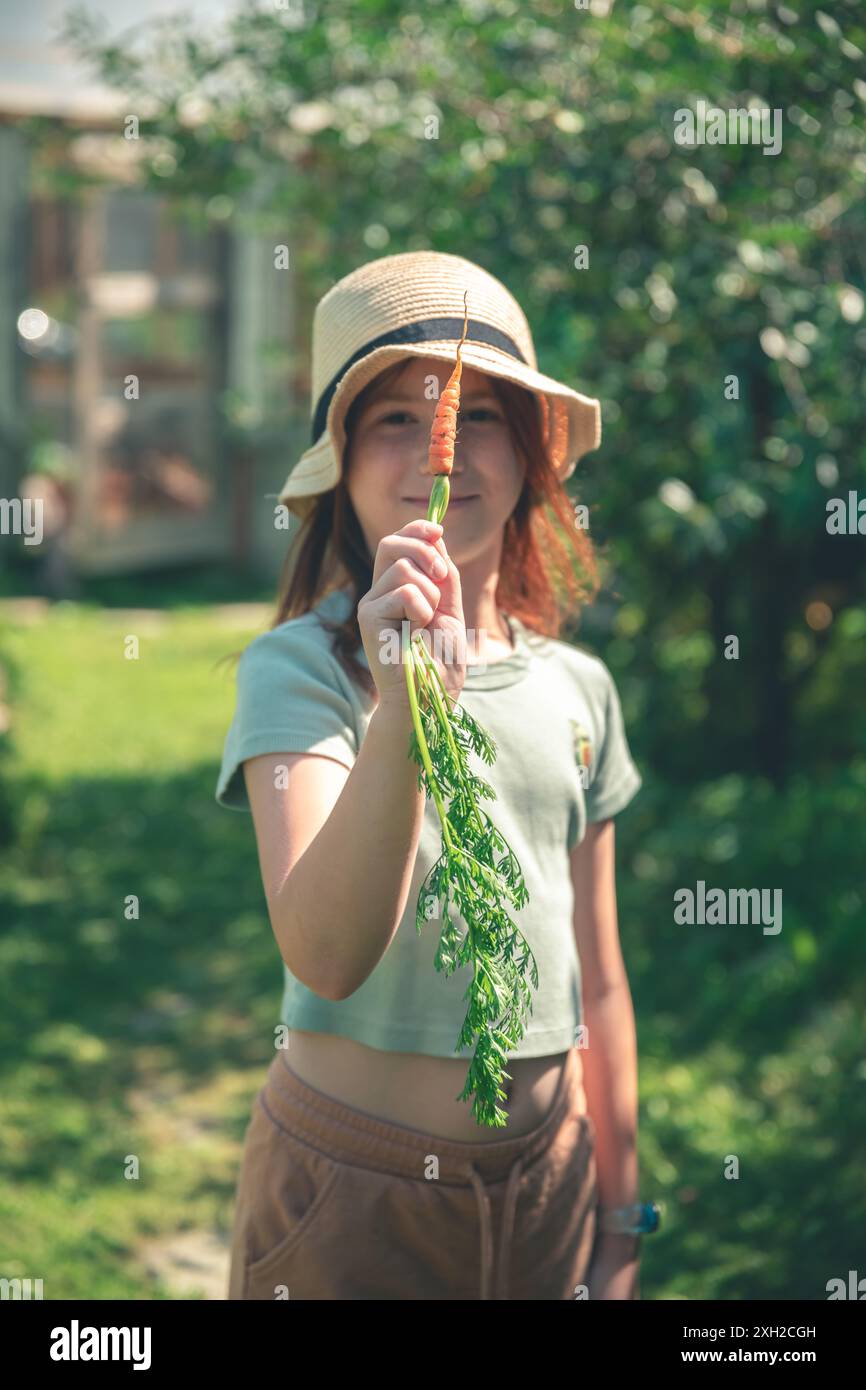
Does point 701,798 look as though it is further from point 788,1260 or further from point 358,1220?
point 358,1220

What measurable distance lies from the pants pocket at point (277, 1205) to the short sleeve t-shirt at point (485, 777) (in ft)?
0.50

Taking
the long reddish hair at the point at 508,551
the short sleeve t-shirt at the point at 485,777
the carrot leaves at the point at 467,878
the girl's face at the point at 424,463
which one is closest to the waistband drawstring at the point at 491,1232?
the short sleeve t-shirt at the point at 485,777

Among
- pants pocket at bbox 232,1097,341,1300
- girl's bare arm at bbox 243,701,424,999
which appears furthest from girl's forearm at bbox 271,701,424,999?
pants pocket at bbox 232,1097,341,1300

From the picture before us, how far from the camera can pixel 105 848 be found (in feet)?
20.3

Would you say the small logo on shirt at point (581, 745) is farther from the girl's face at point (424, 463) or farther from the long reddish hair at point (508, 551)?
the girl's face at point (424, 463)

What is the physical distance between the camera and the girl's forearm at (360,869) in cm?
152

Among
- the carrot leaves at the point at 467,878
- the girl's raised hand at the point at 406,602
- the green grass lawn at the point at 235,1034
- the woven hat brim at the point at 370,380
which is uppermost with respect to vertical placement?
the woven hat brim at the point at 370,380

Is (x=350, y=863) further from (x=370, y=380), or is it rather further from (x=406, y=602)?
(x=370, y=380)

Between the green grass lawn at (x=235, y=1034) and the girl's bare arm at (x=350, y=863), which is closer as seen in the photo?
the girl's bare arm at (x=350, y=863)

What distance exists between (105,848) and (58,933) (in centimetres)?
87

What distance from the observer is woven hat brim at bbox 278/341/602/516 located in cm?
177

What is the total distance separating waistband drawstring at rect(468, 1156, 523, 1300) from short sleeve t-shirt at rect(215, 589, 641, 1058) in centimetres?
15

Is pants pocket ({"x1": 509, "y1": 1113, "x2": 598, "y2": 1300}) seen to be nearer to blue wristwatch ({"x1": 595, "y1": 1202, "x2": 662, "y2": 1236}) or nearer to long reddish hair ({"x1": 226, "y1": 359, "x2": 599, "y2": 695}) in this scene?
blue wristwatch ({"x1": 595, "y1": 1202, "x2": 662, "y2": 1236})

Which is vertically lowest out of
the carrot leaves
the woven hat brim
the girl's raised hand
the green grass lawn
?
the green grass lawn
